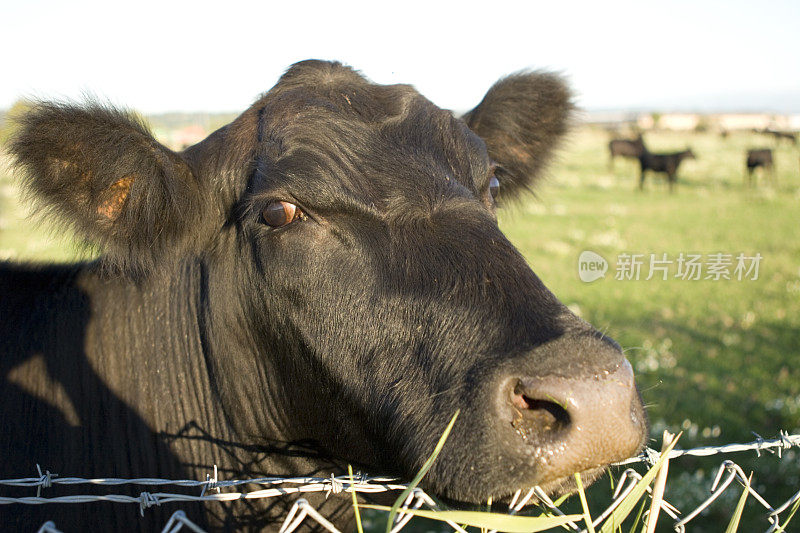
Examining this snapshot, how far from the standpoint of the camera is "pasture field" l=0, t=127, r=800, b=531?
567 cm

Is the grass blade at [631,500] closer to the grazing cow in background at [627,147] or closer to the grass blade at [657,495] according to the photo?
the grass blade at [657,495]

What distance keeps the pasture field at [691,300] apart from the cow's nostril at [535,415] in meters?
0.50

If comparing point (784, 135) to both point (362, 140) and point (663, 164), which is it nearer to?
point (663, 164)

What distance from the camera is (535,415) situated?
6.72 feet

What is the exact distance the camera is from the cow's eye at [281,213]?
8.89 feet

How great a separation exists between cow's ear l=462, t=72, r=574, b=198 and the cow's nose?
225cm

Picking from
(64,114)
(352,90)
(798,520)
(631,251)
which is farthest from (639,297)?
(64,114)

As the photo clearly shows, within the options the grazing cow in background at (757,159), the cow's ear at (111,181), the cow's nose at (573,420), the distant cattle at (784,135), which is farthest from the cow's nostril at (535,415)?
the distant cattle at (784,135)

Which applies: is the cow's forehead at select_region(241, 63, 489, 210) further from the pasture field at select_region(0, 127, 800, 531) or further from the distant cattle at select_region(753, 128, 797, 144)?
the distant cattle at select_region(753, 128, 797, 144)

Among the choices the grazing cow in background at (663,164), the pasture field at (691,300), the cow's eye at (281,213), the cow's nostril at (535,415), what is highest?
the cow's eye at (281,213)

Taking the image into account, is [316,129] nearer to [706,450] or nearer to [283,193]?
[283,193]

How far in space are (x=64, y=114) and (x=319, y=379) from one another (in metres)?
1.53

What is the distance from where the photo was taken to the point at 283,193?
2711 millimetres

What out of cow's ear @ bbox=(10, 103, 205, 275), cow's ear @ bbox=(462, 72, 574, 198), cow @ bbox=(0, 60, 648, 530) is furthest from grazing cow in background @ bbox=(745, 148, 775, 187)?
cow's ear @ bbox=(10, 103, 205, 275)
